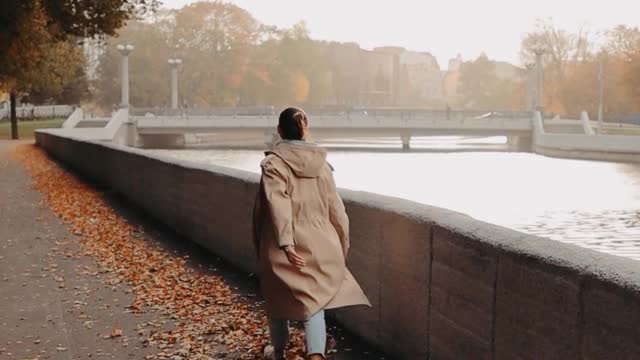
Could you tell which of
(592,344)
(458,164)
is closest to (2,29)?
(592,344)

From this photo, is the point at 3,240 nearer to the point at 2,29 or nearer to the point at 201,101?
the point at 2,29

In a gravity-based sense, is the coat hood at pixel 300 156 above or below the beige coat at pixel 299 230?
above

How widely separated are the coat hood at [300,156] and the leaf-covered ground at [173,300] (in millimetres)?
1696

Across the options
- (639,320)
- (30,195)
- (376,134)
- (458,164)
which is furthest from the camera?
(376,134)

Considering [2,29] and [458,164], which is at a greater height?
[2,29]

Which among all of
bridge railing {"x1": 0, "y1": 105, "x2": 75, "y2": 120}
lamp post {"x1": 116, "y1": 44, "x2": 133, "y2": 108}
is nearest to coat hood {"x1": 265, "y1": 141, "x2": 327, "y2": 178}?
lamp post {"x1": 116, "y1": 44, "x2": 133, "y2": 108}

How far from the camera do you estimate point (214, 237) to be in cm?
1154

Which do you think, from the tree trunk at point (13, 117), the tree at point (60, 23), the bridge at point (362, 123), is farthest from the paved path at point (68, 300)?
the bridge at point (362, 123)

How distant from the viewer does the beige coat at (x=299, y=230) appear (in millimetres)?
5270

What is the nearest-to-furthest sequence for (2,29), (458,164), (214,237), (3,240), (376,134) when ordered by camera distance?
(214,237) < (3,240) < (2,29) < (458,164) < (376,134)

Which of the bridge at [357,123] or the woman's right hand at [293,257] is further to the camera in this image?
the bridge at [357,123]

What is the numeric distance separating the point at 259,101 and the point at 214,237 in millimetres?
90284

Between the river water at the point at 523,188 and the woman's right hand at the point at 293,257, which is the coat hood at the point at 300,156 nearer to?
the woman's right hand at the point at 293,257

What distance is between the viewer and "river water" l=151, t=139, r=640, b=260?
30281 millimetres
